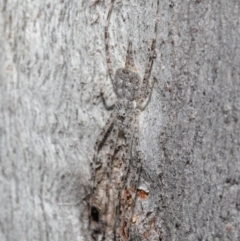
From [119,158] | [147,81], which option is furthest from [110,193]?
[147,81]

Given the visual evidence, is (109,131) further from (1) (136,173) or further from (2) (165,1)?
(2) (165,1)

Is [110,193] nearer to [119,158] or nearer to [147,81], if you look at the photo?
Answer: [119,158]

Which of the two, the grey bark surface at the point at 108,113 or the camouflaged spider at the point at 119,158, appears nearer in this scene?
the grey bark surface at the point at 108,113

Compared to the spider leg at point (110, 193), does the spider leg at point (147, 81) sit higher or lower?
higher

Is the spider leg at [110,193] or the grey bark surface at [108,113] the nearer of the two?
the grey bark surface at [108,113]

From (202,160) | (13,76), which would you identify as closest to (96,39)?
(13,76)

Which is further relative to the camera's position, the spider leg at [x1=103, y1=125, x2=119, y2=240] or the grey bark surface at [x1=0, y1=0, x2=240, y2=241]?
the spider leg at [x1=103, y1=125, x2=119, y2=240]
